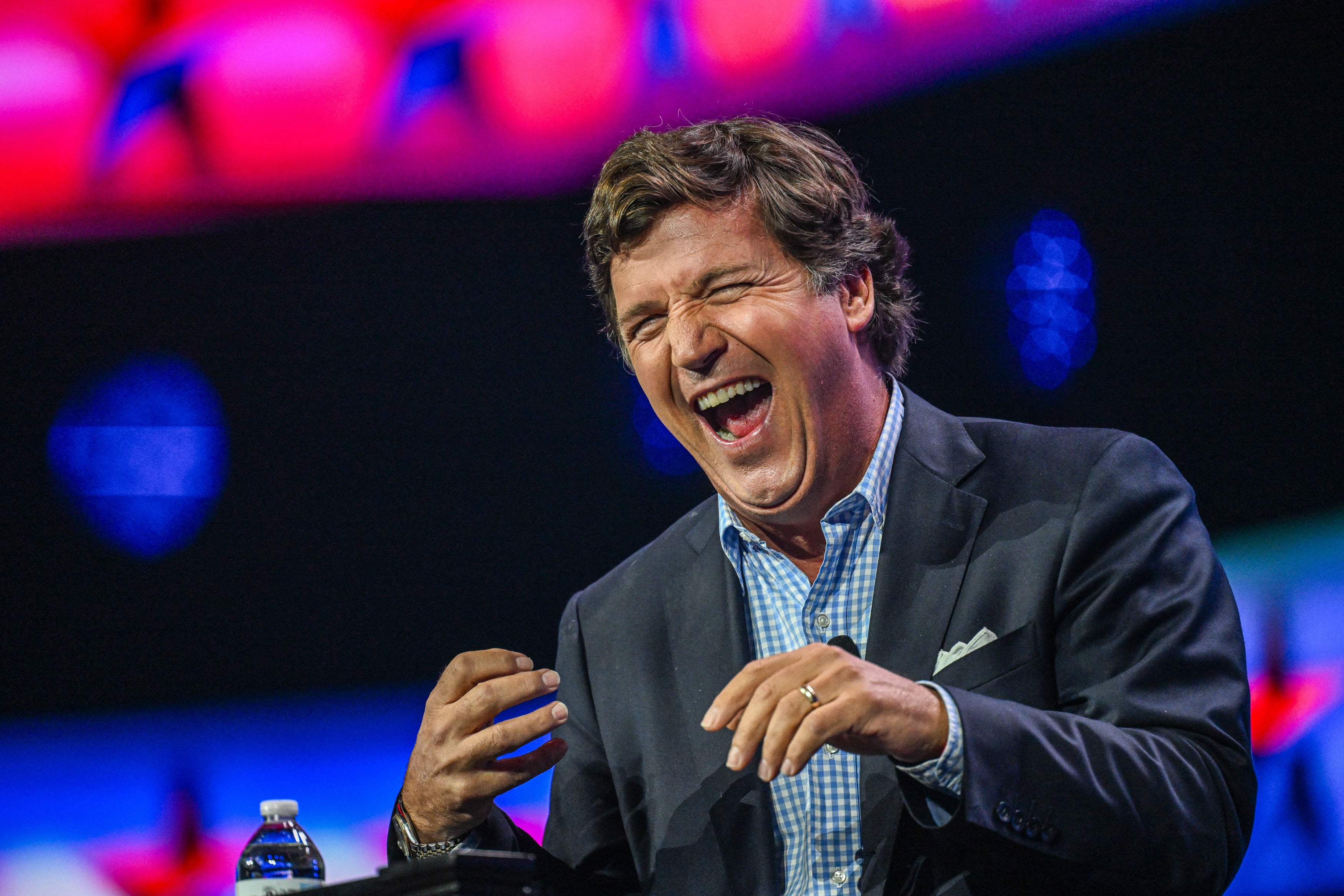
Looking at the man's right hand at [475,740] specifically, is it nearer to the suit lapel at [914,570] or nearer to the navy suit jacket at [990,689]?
the navy suit jacket at [990,689]

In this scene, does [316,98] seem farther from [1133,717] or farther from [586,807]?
[1133,717]

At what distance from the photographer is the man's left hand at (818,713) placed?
4.36ft

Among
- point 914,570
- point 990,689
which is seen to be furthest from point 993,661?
point 914,570

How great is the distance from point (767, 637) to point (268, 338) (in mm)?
1515

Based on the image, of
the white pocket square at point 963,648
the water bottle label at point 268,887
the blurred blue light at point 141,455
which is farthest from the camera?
the blurred blue light at point 141,455

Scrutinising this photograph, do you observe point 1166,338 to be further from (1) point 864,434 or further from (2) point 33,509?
(2) point 33,509

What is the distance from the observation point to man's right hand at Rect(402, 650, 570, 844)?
1.77 metres

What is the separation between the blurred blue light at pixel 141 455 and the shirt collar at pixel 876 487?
1341mm

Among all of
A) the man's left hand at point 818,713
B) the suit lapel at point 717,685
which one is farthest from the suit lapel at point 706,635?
the man's left hand at point 818,713

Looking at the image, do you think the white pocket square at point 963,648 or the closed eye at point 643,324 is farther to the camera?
the closed eye at point 643,324

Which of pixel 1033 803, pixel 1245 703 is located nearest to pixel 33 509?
pixel 1033 803

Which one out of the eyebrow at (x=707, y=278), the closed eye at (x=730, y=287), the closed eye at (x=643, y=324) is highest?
the eyebrow at (x=707, y=278)

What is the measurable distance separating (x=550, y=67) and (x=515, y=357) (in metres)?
0.71

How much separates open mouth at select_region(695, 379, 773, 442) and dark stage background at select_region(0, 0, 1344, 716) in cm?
70
